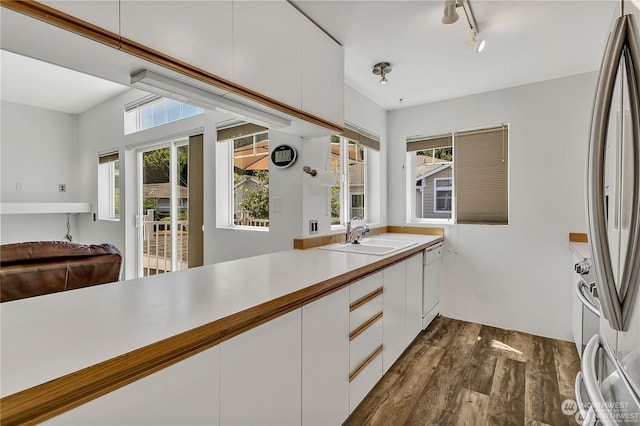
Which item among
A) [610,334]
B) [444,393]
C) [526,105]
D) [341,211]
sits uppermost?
[526,105]

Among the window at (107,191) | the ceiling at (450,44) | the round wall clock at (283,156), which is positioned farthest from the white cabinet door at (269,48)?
the window at (107,191)

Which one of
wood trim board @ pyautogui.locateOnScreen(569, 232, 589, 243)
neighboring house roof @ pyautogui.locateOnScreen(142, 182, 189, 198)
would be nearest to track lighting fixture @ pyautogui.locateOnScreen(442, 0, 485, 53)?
wood trim board @ pyautogui.locateOnScreen(569, 232, 589, 243)

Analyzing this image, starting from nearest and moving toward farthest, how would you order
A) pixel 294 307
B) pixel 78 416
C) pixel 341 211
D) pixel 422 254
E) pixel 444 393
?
pixel 78 416 → pixel 294 307 → pixel 444 393 → pixel 422 254 → pixel 341 211

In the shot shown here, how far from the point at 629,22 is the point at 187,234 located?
10.6ft

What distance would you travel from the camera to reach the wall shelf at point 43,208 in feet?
12.6

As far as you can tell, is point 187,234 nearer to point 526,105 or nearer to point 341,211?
point 341,211

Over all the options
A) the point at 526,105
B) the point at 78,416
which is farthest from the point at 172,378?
the point at 526,105

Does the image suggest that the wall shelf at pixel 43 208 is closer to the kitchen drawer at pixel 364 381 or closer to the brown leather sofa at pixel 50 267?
A: the brown leather sofa at pixel 50 267

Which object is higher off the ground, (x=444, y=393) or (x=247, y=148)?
(x=247, y=148)

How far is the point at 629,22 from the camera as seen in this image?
646 mm

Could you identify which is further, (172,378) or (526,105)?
(526,105)

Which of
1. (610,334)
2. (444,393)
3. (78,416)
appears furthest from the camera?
(444,393)

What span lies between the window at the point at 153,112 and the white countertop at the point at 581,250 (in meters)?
3.26

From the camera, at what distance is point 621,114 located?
702 mm
